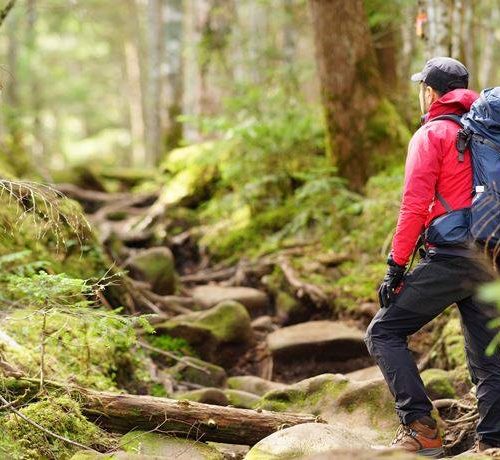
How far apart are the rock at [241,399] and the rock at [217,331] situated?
179cm

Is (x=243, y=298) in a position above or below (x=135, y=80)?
below

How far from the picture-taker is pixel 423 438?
15.3 feet

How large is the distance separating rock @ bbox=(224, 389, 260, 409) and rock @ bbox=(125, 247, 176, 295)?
375cm

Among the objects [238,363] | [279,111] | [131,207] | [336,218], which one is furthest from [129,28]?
[238,363]

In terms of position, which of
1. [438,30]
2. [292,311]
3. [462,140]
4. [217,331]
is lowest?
[292,311]

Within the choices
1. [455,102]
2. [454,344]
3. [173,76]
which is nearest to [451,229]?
[455,102]

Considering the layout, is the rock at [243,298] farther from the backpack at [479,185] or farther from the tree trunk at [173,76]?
the tree trunk at [173,76]

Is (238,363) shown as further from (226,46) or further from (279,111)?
(226,46)

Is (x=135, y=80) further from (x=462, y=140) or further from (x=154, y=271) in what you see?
(x=462, y=140)

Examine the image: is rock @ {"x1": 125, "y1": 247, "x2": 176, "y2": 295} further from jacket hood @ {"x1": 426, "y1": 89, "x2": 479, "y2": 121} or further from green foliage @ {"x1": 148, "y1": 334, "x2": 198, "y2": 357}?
jacket hood @ {"x1": 426, "y1": 89, "x2": 479, "y2": 121}

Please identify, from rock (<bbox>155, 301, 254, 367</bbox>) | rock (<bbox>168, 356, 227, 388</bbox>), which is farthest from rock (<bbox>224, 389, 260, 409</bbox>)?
rock (<bbox>155, 301, 254, 367</bbox>)

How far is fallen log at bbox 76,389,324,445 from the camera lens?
4.81 metres

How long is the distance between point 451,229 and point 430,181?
35 centimetres

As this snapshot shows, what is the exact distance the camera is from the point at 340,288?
938 cm
